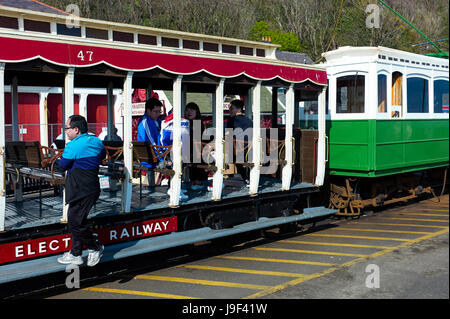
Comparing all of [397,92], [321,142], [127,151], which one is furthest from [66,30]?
[397,92]

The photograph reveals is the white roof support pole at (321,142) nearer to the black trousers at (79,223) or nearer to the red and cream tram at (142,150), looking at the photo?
the red and cream tram at (142,150)

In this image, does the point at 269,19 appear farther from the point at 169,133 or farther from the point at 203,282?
the point at 203,282

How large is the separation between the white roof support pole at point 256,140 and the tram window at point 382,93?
3184 mm

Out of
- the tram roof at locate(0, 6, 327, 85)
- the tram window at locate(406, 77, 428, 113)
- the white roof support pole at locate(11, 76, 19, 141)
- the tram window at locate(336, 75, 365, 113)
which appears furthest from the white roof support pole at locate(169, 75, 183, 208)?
the tram window at locate(406, 77, 428, 113)

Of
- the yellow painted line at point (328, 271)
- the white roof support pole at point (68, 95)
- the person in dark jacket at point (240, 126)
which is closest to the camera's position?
the white roof support pole at point (68, 95)

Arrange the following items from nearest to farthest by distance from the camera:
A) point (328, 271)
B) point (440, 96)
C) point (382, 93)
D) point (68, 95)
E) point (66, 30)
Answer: point (68, 95) < point (66, 30) < point (328, 271) < point (382, 93) < point (440, 96)

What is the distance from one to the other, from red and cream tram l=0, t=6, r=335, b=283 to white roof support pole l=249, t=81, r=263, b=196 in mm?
17

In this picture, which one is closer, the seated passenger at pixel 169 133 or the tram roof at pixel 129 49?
the tram roof at pixel 129 49

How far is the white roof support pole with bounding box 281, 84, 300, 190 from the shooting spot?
8.41m

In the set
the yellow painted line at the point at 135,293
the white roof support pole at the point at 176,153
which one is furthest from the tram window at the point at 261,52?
the yellow painted line at the point at 135,293

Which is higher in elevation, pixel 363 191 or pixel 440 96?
pixel 440 96

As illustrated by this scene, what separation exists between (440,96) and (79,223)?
951 centimetres

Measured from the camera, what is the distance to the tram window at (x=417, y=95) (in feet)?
35.3

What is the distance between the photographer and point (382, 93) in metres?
9.96
